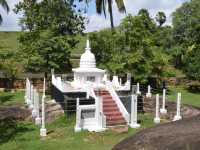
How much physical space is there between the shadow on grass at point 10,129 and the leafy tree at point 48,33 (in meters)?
10.2

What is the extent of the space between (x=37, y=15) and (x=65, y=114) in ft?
50.1

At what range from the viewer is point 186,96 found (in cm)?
3259

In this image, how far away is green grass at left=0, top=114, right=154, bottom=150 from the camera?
16.7m

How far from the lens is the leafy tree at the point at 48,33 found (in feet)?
106

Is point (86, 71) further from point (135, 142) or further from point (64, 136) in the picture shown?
point (135, 142)

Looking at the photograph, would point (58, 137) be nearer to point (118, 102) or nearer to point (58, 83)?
point (118, 102)

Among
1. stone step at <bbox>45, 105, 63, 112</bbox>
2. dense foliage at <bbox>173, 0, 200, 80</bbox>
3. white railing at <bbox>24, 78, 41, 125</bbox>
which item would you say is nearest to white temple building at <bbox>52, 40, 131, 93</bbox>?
stone step at <bbox>45, 105, 63, 112</bbox>

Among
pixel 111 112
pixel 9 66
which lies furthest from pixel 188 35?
pixel 111 112

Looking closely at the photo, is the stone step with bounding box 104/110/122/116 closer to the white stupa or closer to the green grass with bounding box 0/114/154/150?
the green grass with bounding box 0/114/154/150

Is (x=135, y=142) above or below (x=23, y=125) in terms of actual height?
above

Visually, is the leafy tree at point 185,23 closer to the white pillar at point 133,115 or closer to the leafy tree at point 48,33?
the leafy tree at point 48,33

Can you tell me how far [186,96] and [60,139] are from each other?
17.4 metres

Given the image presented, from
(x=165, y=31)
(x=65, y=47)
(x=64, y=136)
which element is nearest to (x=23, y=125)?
(x=64, y=136)

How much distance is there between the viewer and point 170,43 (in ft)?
147
